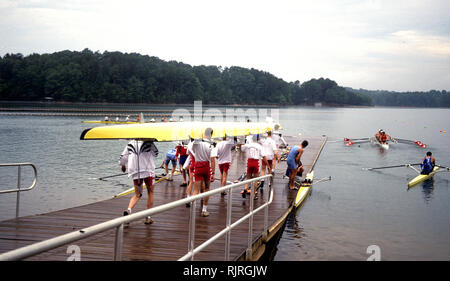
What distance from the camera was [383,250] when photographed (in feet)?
40.3

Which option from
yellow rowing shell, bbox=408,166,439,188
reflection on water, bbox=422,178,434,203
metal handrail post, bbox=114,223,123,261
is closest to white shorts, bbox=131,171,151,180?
metal handrail post, bbox=114,223,123,261

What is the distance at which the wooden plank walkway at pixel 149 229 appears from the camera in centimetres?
376

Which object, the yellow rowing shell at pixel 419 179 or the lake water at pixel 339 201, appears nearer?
the lake water at pixel 339 201

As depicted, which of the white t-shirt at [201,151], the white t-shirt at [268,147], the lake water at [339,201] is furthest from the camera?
the white t-shirt at [268,147]

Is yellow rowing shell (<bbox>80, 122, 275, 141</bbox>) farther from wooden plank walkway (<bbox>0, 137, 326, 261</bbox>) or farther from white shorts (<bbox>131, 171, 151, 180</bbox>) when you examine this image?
wooden plank walkway (<bbox>0, 137, 326, 261</bbox>)

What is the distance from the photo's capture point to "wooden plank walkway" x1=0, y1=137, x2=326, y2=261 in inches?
148

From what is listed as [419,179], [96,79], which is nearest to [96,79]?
[96,79]

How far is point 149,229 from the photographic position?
5914mm

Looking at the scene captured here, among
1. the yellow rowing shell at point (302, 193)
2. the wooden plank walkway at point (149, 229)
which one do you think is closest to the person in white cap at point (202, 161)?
the wooden plank walkway at point (149, 229)

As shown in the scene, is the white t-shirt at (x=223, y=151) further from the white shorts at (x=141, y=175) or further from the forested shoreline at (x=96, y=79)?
the forested shoreline at (x=96, y=79)

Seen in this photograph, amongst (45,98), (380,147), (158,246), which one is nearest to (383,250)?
(158,246)

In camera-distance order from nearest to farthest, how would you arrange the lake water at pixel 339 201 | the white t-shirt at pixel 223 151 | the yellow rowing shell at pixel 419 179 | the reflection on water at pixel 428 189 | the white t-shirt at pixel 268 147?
the white t-shirt at pixel 223 151 → the lake water at pixel 339 201 → the white t-shirt at pixel 268 147 → the reflection on water at pixel 428 189 → the yellow rowing shell at pixel 419 179

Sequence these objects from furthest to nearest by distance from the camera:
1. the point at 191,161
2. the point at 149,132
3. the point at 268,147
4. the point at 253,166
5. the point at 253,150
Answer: the point at 268,147
the point at 253,166
the point at 253,150
the point at 191,161
the point at 149,132

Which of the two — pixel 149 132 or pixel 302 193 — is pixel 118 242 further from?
pixel 302 193
